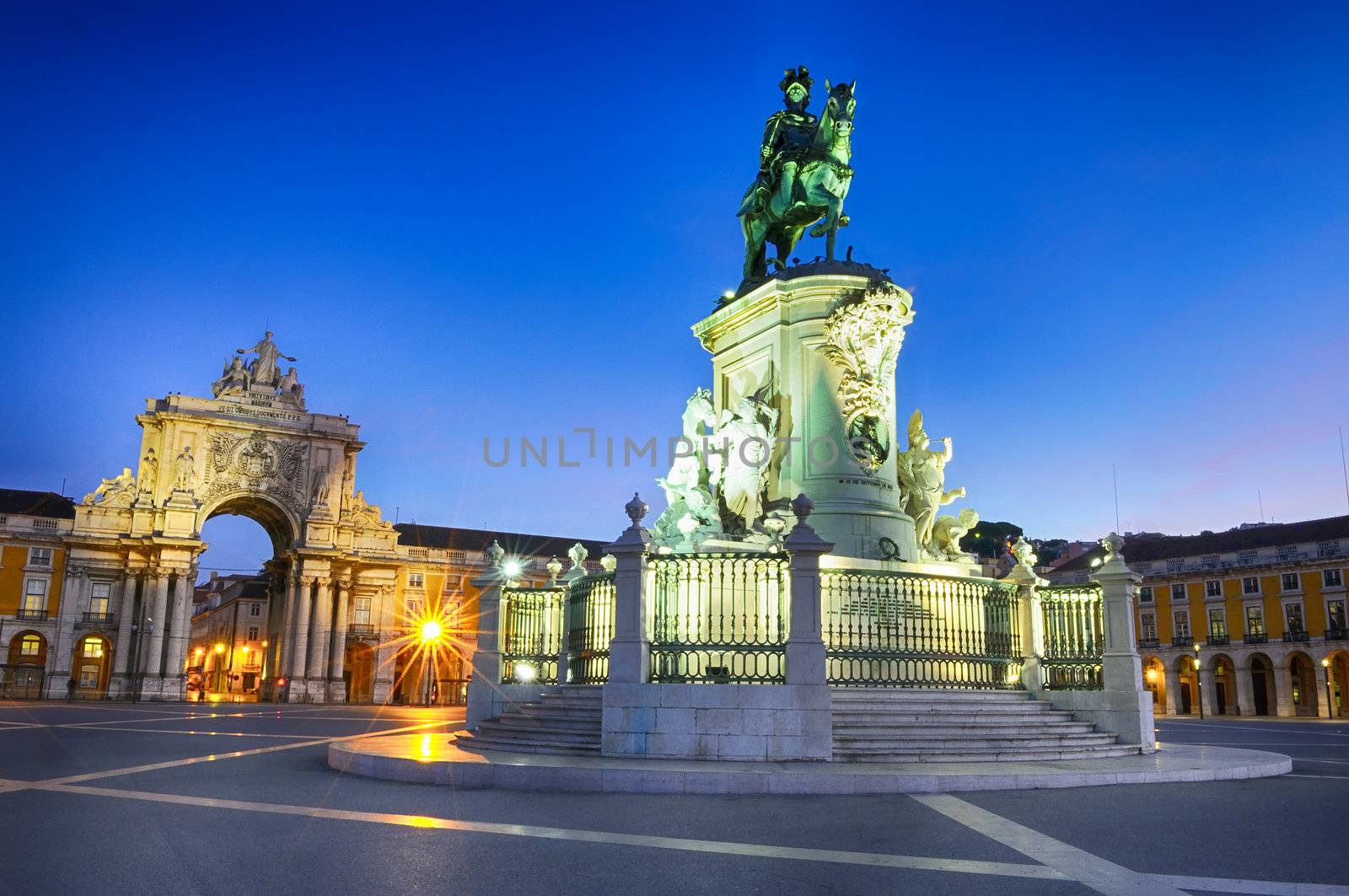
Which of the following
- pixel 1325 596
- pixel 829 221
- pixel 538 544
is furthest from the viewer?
pixel 538 544

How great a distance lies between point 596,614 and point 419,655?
182ft

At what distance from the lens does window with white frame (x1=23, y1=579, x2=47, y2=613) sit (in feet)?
185

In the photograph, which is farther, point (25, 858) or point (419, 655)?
point (419, 655)

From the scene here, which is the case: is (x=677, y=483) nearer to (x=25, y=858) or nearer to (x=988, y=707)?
(x=988, y=707)

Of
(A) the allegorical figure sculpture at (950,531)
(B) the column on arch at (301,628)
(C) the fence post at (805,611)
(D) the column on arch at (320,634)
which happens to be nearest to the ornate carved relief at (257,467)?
(B) the column on arch at (301,628)

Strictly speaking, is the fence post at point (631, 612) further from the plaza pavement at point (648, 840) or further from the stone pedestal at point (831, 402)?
the stone pedestal at point (831, 402)

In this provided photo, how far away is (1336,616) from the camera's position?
5212 centimetres

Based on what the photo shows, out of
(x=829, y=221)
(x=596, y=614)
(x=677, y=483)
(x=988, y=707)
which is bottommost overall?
(x=988, y=707)

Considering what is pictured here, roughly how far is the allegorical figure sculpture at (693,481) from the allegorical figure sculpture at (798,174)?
2.41 meters

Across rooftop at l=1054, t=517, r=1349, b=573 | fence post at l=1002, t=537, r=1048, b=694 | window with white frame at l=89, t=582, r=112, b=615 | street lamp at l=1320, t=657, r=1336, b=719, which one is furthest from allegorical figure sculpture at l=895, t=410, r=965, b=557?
window with white frame at l=89, t=582, r=112, b=615

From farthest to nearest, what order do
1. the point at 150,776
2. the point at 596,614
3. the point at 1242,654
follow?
the point at 1242,654, the point at 596,614, the point at 150,776

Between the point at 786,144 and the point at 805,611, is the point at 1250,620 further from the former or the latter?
the point at 805,611

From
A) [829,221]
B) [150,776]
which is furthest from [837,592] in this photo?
[150,776]

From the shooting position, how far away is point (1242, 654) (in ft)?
184
